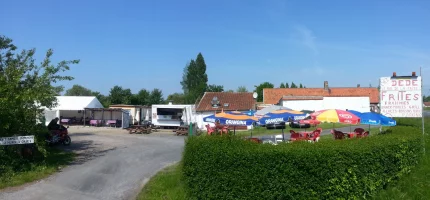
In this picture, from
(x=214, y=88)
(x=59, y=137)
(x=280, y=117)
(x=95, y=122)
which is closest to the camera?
(x=280, y=117)

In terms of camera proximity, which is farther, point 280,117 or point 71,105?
point 71,105

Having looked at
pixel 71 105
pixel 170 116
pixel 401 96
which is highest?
pixel 71 105

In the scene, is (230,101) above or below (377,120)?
above

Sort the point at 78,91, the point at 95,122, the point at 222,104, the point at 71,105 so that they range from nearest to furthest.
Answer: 1. the point at 222,104
2. the point at 95,122
3. the point at 71,105
4. the point at 78,91

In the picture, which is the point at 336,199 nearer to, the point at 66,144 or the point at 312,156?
the point at 312,156

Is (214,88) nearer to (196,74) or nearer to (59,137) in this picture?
(196,74)

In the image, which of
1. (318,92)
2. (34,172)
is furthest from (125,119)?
(318,92)

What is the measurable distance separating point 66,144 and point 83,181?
11274 mm

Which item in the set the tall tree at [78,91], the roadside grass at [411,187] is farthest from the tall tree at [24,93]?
the tall tree at [78,91]

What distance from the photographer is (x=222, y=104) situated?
41031 millimetres

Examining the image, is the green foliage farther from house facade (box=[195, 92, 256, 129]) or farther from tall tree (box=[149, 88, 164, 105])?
tall tree (box=[149, 88, 164, 105])

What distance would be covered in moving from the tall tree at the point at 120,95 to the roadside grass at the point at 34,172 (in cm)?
4998

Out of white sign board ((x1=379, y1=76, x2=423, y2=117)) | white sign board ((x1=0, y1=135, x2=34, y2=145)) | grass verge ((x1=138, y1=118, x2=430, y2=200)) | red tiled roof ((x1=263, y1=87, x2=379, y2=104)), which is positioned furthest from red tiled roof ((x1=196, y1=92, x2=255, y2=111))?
grass verge ((x1=138, y1=118, x2=430, y2=200))

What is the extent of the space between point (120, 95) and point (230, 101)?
30.7 metres
